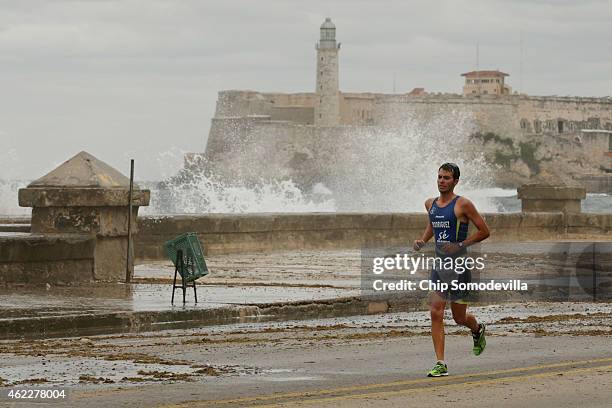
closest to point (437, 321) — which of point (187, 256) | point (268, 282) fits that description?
point (187, 256)

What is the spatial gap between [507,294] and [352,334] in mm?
5122

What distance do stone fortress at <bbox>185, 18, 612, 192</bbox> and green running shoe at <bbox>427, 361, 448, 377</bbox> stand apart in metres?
148

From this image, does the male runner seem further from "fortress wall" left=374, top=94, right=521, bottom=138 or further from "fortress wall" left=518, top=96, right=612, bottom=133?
"fortress wall" left=518, top=96, right=612, bottom=133

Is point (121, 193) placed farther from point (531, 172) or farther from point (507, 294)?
point (531, 172)

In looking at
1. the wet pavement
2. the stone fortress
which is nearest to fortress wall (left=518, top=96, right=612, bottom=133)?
the stone fortress

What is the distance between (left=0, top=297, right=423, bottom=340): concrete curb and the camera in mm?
12758

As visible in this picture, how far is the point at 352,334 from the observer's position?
1295 cm

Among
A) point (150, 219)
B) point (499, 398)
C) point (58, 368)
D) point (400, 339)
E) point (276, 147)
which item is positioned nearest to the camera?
point (499, 398)

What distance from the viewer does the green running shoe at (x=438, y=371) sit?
972 cm

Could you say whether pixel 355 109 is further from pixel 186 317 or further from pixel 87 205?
pixel 186 317

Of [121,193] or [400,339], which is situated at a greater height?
[121,193]

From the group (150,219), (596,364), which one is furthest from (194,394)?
(150,219)

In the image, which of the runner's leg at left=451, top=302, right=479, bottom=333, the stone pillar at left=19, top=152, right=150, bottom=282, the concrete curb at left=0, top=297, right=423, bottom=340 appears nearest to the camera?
the runner's leg at left=451, top=302, right=479, bottom=333

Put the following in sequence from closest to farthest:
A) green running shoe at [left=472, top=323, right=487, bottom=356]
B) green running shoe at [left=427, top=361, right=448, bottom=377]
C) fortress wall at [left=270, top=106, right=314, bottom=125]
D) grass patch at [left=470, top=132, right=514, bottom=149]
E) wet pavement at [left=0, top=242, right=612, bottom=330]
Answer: green running shoe at [left=427, top=361, right=448, bottom=377]
green running shoe at [left=472, top=323, right=487, bottom=356]
wet pavement at [left=0, top=242, right=612, bottom=330]
grass patch at [left=470, top=132, right=514, bottom=149]
fortress wall at [left=270, top=106, right=314, bottom=125]
